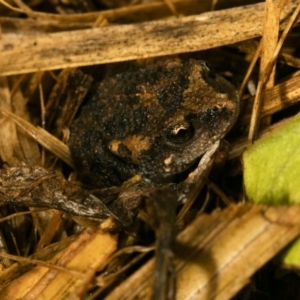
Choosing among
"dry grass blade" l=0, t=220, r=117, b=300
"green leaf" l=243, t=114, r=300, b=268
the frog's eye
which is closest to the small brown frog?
the frog's eye

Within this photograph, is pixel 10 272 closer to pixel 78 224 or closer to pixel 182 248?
pixel 78 224

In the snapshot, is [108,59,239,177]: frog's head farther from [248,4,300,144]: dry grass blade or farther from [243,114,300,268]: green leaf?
[243,114,300,268]: green leaf

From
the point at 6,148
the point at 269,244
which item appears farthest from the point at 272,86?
the point at 6,148

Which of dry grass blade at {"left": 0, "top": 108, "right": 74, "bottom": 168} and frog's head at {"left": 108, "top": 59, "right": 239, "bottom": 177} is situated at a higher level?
dry grass blade at {"left": 0, "top": 108, "right": 74, "bottom": 168}

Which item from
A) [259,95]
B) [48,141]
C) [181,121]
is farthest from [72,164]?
[259,95]

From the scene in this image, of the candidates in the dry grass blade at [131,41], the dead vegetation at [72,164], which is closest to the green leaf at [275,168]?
the dead vegetation at [72,164]

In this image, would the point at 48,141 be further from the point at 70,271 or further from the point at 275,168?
the point at 275,168
